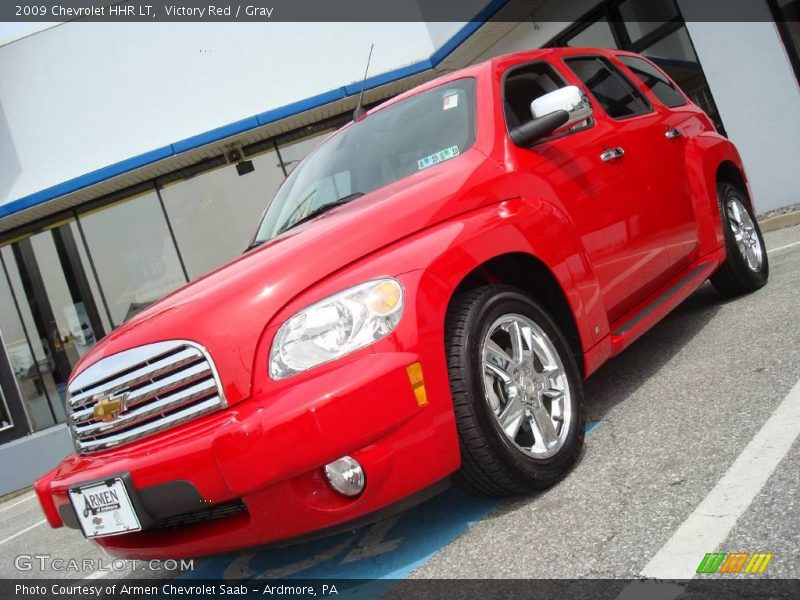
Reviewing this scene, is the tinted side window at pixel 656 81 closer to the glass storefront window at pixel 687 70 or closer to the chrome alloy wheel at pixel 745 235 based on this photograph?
the chrome alloy wheel at pixel 745 235

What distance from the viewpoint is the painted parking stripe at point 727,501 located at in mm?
1902

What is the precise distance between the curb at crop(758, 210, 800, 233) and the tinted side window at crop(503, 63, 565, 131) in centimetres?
502

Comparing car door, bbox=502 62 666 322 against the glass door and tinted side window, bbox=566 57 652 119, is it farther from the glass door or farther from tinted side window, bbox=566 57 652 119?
the glass door

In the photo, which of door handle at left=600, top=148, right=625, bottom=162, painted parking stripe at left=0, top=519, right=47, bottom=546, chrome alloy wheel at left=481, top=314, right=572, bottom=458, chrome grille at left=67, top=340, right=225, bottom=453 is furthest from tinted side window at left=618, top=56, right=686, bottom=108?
painted parking stripe at left=0, top=519, right=47, bottom=546

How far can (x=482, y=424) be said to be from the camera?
234 cm

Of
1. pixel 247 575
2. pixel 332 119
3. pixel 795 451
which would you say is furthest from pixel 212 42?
pixel 795 451

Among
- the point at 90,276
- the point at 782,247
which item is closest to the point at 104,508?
the point at 782,247

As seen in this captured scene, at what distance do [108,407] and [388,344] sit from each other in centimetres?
100

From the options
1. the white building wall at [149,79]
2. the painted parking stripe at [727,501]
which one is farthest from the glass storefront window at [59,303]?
the painted parking stripe at [727,501]

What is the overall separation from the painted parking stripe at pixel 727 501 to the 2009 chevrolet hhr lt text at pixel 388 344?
564mm

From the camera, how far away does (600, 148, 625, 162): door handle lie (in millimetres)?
3420

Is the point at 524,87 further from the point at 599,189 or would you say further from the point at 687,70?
the point at 687,70

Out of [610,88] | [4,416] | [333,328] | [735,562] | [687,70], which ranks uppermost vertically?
[687,70]

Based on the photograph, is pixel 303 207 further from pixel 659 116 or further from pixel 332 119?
pixel 332 119
